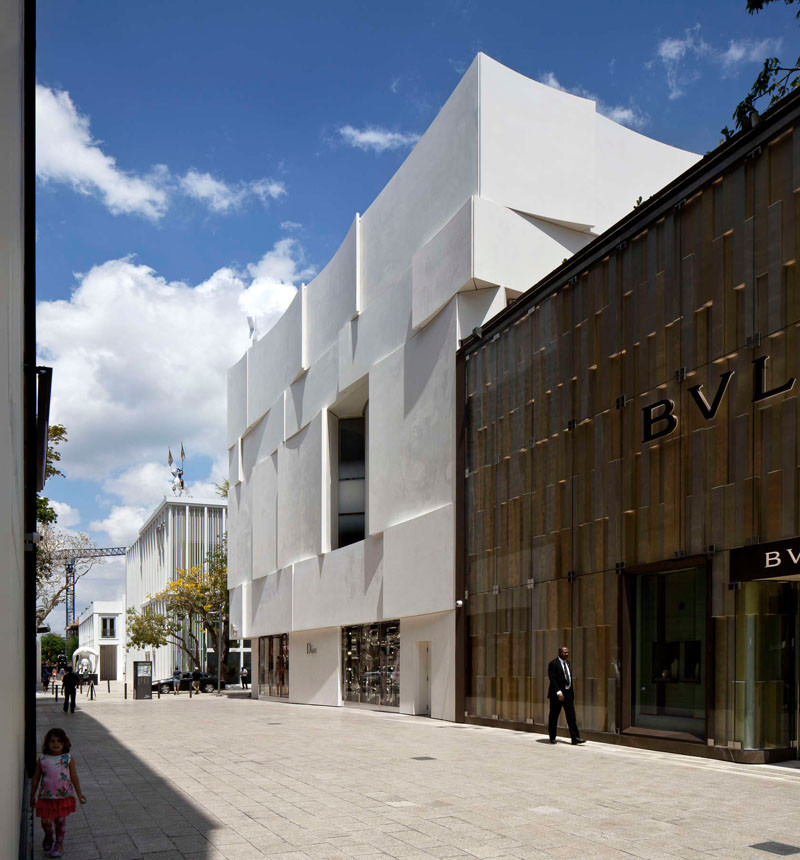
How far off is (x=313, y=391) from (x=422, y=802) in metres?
28.8

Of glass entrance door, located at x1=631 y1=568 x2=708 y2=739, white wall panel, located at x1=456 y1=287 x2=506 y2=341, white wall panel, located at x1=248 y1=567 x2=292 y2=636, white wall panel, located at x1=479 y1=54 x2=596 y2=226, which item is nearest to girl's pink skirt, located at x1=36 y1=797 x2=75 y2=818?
glass entrance door, located at x1=631 y1=568 x2=708 y2=739

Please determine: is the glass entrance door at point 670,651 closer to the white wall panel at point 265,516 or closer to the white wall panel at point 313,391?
the white wall panel at point 313,391

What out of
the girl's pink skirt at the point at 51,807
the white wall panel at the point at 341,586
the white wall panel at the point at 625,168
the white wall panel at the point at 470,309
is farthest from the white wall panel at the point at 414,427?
the girl's pink skirt at the point at 51,807

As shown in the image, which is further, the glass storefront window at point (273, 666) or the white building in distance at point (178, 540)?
the white building in distance at point (178, 540)

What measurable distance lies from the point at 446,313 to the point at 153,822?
18.4 meters

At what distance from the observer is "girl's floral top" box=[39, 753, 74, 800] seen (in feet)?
28.0

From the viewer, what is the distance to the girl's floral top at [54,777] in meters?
8.54

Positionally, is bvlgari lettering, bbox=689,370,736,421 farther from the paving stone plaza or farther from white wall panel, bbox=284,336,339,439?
white wall panel, bbox=284,336,339,439

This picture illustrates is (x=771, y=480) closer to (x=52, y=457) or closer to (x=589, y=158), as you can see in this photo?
(x=589, y=158)

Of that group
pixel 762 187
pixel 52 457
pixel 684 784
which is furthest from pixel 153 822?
pixel 52 457

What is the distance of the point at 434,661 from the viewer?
27.0 m

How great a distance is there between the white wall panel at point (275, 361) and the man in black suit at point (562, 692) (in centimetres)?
2525

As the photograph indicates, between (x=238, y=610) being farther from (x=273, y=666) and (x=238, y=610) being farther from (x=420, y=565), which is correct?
(x=420, y=565)

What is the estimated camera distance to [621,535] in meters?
17.9
